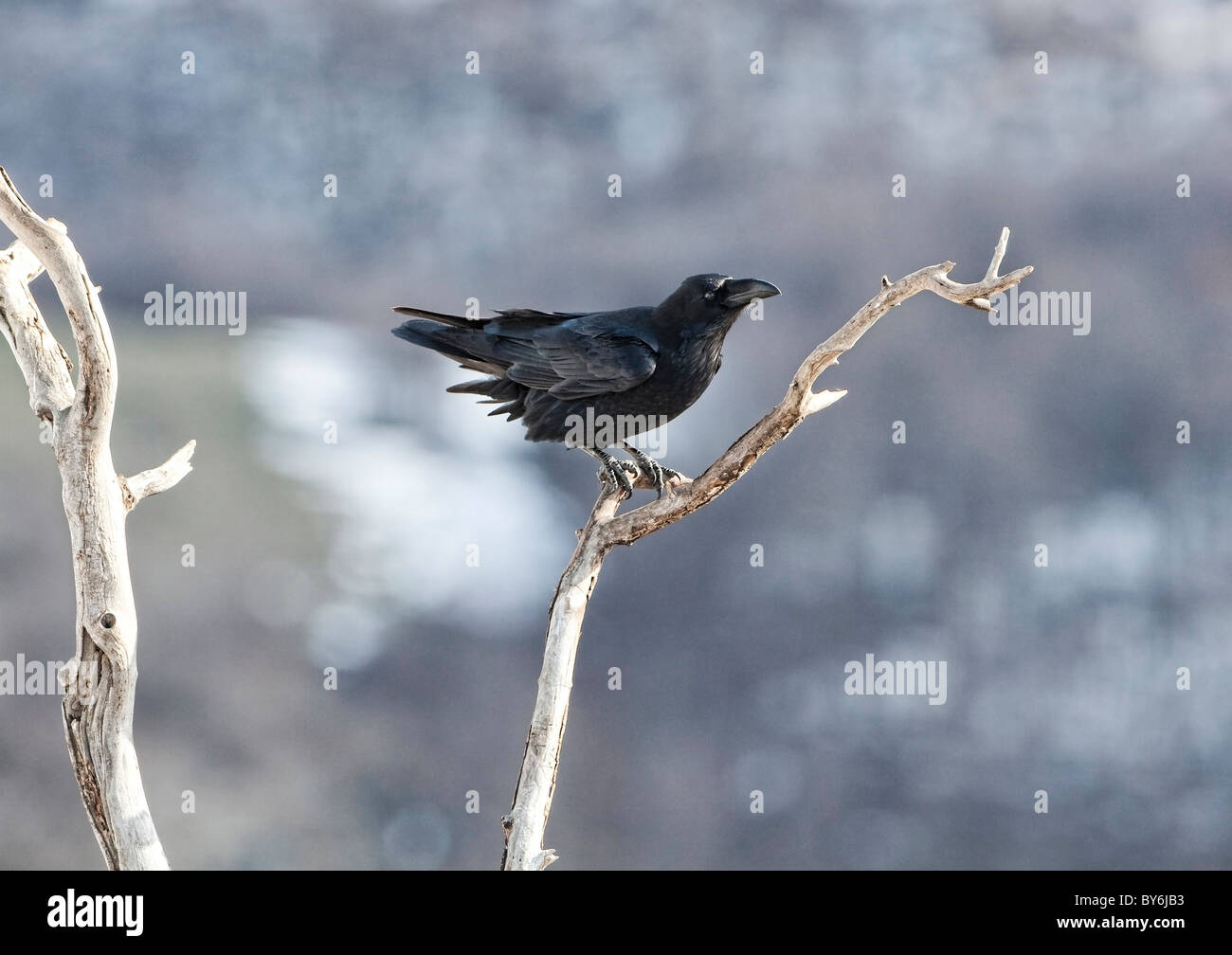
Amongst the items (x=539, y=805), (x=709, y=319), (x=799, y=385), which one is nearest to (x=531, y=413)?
(x=709, y=319)

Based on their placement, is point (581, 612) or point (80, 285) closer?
point (80, 285)

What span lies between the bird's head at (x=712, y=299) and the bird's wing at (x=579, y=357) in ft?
0.47

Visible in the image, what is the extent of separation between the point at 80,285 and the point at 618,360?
52.9 inches

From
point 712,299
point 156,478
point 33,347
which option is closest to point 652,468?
point 712,299

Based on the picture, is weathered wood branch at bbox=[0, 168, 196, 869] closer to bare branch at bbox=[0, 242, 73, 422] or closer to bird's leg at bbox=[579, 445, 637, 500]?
bare branch at bbox=[0, 242, 73, 422]

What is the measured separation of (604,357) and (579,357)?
0.24 ft

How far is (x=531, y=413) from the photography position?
303 cm

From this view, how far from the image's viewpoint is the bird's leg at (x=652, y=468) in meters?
3.05

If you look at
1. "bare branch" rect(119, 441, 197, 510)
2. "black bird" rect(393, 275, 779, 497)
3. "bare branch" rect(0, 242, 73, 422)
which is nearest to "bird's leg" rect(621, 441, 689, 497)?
"black bird" rect(393, 275, 779, 497)

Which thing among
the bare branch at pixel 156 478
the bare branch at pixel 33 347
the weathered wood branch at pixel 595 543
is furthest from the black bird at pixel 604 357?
the bare branch at pixel 33 347

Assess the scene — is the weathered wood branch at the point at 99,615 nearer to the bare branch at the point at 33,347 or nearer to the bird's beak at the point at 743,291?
the bare branch at the point at 33,347

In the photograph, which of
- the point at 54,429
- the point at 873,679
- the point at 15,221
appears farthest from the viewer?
the point at 873,679

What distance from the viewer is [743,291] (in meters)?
2.85
